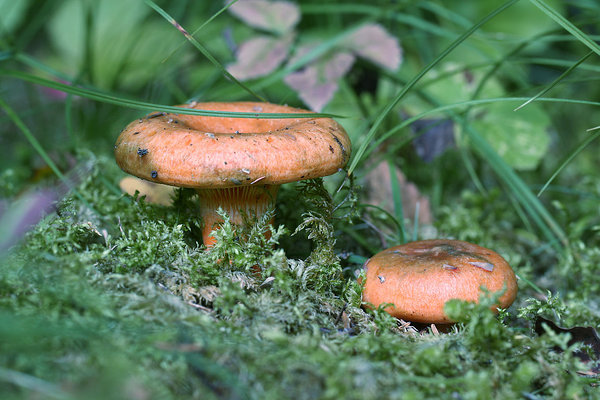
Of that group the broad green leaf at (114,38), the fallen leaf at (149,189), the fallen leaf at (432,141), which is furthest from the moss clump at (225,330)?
the broad green leaf at (114,38)

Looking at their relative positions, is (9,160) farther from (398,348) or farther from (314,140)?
(398,348)

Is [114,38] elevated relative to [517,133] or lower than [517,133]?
elevated

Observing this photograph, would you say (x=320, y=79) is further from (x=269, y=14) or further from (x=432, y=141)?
(x=432, y=141)

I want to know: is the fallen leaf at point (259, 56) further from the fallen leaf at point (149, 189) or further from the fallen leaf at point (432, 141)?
the fallen leaf at point (432, 141)

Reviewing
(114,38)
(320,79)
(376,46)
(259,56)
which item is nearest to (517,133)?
(376,46)

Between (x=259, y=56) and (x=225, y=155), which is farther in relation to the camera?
(x=259, y=56)

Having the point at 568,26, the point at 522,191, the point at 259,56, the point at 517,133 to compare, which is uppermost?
the point at 568,26

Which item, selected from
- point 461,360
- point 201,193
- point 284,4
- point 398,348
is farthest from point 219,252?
point 284,4

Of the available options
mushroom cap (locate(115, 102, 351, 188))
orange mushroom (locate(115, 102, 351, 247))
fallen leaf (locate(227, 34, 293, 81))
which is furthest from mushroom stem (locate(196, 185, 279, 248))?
fallen leaf (locate(227, 34, 293, 81))
